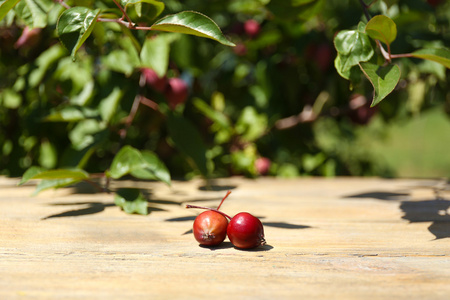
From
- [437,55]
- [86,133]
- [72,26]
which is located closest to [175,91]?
[86,133]

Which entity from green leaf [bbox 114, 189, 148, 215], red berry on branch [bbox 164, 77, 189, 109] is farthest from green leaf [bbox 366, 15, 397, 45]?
red berry on branch [bbox 164, 77, 189, 109]

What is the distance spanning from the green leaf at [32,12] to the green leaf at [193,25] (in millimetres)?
253

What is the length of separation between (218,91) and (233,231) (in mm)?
908

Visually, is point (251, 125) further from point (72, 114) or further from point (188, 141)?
point (72, 114)

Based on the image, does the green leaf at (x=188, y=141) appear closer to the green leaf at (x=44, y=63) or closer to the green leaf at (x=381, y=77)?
the green leaf at (x=44, y=63)

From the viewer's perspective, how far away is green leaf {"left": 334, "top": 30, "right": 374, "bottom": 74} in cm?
63

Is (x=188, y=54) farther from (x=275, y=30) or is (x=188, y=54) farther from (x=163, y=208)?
(x=163, y=208)

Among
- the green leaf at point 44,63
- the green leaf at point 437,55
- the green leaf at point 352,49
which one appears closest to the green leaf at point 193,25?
the green leaf at point 352,49

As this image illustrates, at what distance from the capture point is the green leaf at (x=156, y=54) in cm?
97

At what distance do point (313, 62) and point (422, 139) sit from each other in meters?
2.86

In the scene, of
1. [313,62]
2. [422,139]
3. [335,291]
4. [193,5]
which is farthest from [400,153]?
[335,291]

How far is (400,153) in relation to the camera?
3732 millimetres

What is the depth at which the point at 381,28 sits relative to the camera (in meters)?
0.63

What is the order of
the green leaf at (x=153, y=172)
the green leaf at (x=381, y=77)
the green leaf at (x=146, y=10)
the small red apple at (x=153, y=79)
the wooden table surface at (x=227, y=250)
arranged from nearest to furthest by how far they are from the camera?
the wooden table surface at (x=227, y=250), the green leaf at (x=381, y=77), the green leaf at (x=146, y=10), the green leaf at (x=153, y=172), the small red apple at (x=153, y=79)
